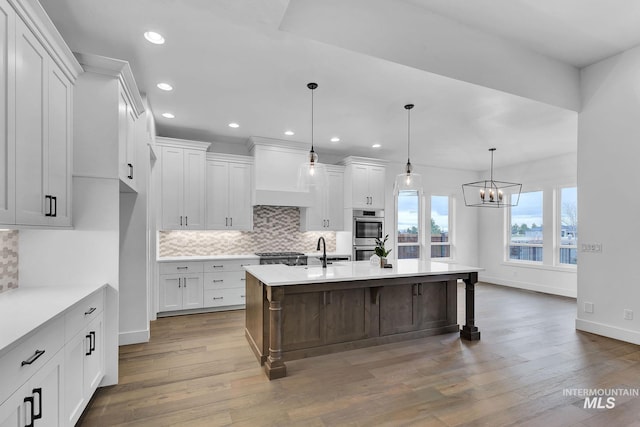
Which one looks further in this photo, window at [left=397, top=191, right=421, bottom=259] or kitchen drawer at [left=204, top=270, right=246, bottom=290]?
window at [left=397, top=191, right=421, bottom=259]

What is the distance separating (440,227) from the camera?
786cm

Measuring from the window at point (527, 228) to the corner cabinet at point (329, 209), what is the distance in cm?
437

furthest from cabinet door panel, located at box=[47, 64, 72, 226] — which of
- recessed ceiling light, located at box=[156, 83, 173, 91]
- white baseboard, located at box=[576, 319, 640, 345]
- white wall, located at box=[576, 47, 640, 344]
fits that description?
white baseboard, located at box=[576, 319, 640, 345]

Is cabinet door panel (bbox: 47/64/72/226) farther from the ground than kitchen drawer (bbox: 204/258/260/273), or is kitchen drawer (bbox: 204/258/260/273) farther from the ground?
cabinet door panel (bbox: 47/64/72/226)

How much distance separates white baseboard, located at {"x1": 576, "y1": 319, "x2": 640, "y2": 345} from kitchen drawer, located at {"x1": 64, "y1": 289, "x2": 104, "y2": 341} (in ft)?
17.5

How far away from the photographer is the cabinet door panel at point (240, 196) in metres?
5.34

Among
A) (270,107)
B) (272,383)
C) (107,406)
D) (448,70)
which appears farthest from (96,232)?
(448,70)

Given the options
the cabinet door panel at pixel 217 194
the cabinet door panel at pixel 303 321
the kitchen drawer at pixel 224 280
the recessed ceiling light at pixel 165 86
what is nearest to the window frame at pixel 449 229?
the kitchen drawer at pixel 224 280

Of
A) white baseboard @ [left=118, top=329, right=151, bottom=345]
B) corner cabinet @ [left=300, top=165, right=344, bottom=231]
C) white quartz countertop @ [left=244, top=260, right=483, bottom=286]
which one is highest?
corner cabinet @ [left=300, top=165, right=344, bottom=231]

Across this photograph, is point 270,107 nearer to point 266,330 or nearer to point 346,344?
point 266,330

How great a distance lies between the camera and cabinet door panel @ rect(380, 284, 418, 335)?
3631mm

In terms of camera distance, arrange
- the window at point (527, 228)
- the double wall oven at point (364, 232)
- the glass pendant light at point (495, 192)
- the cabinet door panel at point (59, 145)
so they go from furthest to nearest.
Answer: the glass pendant light at point (495, 192), the window at point (527, 228), the double wall oven at point (364, 232), the cabinet door panel at point (59, 145)

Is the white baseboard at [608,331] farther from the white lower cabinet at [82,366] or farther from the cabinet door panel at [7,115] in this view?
the cabinet door panel at [7,115]

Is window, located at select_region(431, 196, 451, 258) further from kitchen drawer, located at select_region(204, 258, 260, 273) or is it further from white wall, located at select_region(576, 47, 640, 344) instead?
kitchen drawer, located at select_region(204, 258, 260, 273)
